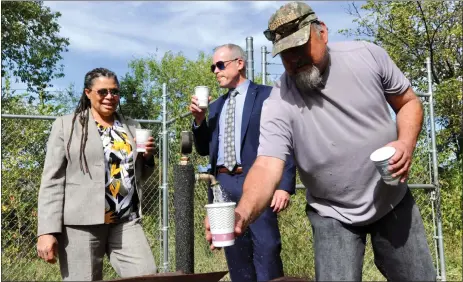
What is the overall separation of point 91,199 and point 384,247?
178cm

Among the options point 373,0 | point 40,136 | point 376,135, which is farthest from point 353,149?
point 373,0

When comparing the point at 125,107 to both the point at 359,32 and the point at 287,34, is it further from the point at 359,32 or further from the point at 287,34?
the point at 287,34

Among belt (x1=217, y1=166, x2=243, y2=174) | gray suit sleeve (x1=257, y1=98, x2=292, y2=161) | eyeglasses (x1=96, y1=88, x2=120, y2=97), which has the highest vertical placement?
eyeglasses (x1=96, y1=88, x2=120, y2=97)

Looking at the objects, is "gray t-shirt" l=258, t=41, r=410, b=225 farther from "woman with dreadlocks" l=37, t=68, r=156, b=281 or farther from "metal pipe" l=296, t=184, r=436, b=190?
"metal pipe" l=296, t=184, r=436, b=190

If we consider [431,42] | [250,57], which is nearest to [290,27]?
[250,57]

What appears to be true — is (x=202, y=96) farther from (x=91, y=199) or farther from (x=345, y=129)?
Answer: (x=345, y=129)

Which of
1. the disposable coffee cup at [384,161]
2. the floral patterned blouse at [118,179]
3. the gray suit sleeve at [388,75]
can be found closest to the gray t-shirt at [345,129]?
the gray suit sleeve at [388,75]

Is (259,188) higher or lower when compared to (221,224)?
higher

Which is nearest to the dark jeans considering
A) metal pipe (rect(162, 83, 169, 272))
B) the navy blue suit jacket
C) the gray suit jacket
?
the navy blue suit jacket

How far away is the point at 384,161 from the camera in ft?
7.52

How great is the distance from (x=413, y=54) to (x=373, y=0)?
195 centimetres

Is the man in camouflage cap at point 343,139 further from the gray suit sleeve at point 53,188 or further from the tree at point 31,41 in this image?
the tree at point 31,41

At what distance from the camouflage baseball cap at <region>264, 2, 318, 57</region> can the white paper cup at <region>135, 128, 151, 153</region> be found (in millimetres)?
1363

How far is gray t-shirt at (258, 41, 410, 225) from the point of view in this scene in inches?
100.0
